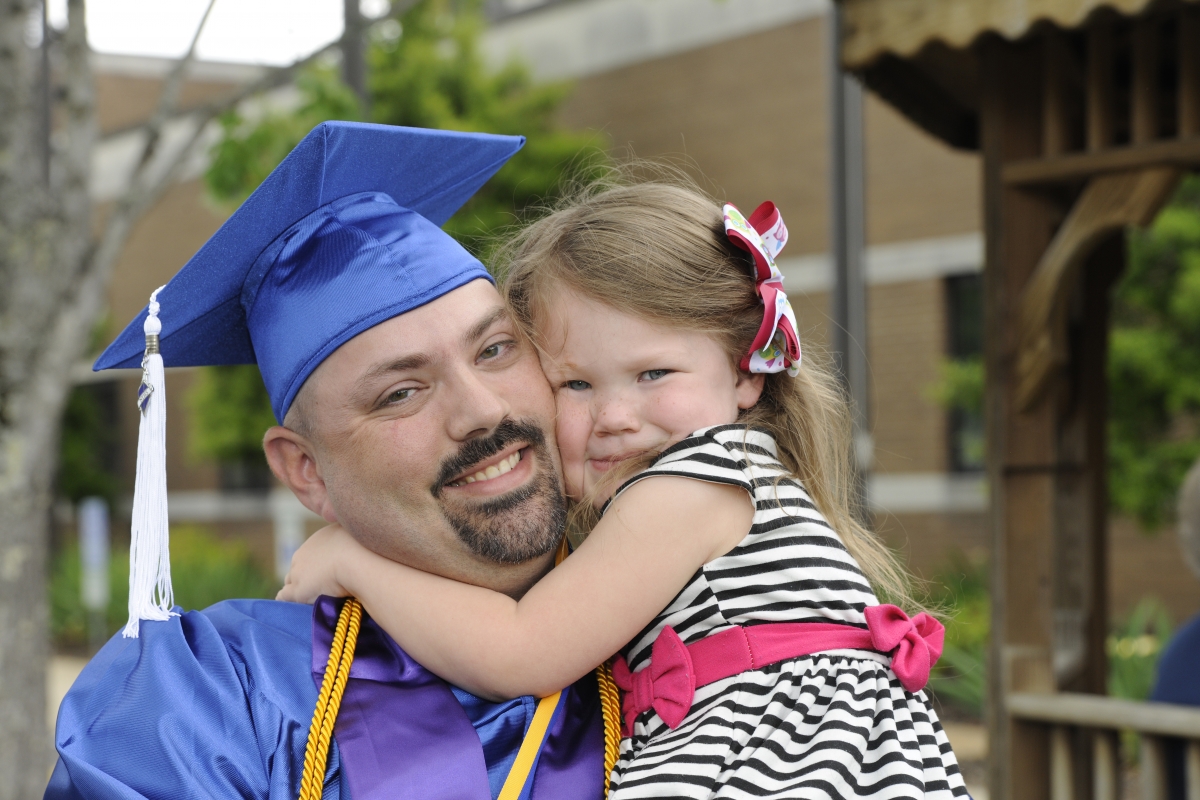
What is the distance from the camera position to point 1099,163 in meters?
3.74

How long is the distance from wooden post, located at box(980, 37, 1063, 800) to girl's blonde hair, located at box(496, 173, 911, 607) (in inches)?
84.4

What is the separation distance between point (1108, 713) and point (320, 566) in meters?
2.99

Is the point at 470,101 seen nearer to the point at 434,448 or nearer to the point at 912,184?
the point at 912,184

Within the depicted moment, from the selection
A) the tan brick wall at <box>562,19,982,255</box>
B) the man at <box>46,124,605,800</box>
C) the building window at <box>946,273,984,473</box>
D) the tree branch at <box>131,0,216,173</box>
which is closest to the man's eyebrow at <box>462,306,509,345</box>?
the man at <box>46,124,605,800</box>

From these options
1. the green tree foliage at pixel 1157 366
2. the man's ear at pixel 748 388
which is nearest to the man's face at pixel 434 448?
the man's ear at pixel 748 388

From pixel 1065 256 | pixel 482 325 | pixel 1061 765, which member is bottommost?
pixel 1061 765

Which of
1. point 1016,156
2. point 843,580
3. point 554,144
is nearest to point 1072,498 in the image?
point 1016,156

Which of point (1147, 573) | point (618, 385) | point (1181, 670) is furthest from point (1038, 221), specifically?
point (1147, 573)

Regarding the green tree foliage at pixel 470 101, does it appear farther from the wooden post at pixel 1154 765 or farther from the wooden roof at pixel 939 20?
the wooden post at pixel 1154 765

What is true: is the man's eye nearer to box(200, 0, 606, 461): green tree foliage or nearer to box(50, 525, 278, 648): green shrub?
box(200, 0, 606, 461): green tree foliage

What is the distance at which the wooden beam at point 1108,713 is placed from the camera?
3803mm

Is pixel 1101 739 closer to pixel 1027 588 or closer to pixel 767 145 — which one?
pixel 1027 588

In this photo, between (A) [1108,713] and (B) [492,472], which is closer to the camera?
(B) [492,472]

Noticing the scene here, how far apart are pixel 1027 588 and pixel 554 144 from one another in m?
7.96
